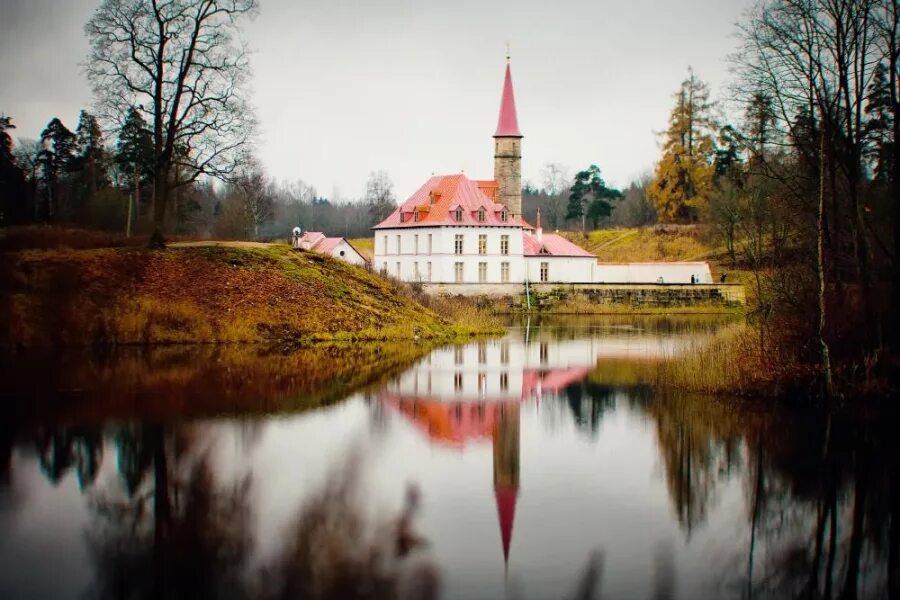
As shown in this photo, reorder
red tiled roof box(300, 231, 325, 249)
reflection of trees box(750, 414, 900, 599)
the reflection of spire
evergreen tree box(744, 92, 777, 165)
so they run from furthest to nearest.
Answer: red tiled roof box(300, 231, 325, 249)
evergreen tree box(744, 92, 777, 165)
the reflection of spire
reflection of trees box(750, 414, 900, 599)

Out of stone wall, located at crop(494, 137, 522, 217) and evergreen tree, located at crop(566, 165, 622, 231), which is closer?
stone wall, located at crop(494, 137, 522, 217)

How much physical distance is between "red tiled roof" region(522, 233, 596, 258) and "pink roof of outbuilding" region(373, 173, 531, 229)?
1587mm

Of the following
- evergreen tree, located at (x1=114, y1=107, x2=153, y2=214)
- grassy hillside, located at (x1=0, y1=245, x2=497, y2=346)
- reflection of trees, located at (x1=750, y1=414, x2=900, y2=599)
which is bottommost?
reflection of trees, located at (x1=750, y1=414, x2=900, y2=599)

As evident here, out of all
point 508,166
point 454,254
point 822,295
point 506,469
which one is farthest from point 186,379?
point 508,166

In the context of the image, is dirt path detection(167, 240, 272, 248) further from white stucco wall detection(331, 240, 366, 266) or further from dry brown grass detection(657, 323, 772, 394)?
white stucco wall detection(331, 240, 366, 266)

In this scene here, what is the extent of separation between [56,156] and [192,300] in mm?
37032

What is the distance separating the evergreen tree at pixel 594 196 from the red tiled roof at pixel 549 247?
34504 millimetres

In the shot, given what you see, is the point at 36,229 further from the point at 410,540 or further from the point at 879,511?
the point at 879,511

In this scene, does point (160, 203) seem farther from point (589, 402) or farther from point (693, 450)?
point (693, 450)

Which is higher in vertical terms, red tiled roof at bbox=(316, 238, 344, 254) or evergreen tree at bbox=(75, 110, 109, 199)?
evergreen tree at bbox=(75, 110, 109, 199)

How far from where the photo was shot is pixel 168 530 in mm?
10281

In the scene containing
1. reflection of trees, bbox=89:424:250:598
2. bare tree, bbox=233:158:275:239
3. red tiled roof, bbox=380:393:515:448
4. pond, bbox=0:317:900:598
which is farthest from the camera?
bare tree, bbox=233:158:275:239

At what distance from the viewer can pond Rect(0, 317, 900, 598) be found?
9195mm

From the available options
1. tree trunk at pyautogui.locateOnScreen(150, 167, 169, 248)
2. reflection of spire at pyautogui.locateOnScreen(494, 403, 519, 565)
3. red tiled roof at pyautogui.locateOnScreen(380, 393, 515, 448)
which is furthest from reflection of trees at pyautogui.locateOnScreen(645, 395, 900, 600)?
tree trunk at pyautogui.locateOnScreen(150, 167, 169, 248)
